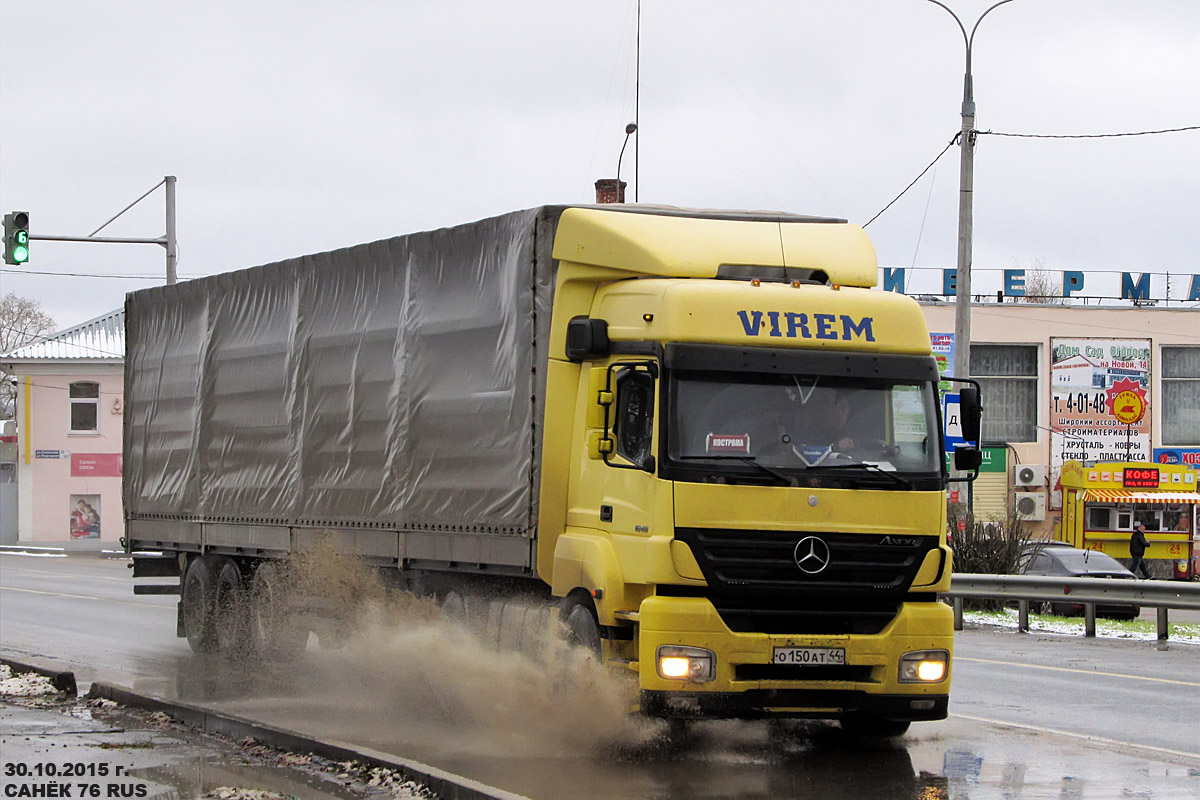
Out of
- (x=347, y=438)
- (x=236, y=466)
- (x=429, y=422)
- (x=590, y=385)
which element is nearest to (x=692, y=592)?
(x=590, y=385)

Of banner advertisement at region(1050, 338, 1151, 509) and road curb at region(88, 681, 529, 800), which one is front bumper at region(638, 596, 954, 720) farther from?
banner advertisement at region(1050, 338, 1151, 509)

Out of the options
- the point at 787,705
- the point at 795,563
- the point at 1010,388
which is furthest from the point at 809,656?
the point at 1010,388

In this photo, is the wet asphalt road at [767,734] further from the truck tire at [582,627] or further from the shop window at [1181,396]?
the shop window at [1181,396]

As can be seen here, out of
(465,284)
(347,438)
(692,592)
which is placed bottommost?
(692,592)

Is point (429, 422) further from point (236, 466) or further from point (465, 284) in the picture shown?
point (236, 466)

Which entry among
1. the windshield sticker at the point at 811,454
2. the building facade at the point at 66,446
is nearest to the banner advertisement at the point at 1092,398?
the building facade at the point at 66,446

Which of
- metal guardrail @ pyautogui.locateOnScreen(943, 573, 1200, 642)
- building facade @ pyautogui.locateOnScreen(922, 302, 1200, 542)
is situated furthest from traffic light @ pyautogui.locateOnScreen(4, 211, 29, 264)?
building facade @ pyautogui.locateOnScreen(922, 302, 1200, 542)

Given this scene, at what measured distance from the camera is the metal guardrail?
18859mm

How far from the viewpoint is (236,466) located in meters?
16.2

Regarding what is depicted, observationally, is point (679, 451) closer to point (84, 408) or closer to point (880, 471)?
point (880, 471)

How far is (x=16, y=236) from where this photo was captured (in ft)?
89.5

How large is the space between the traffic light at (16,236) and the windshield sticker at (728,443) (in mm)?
20649

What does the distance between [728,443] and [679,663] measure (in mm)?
1383

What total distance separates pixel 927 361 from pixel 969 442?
0.95 m
